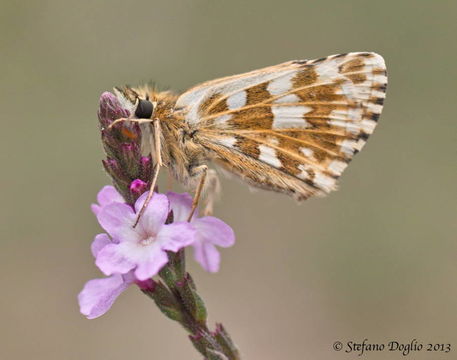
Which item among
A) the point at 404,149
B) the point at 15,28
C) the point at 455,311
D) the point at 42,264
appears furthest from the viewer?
the point at 15,28

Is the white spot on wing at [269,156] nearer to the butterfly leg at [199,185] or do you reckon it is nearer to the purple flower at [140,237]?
the butterfly leg at [199,185]

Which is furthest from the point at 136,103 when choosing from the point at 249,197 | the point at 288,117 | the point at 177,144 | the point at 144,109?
the point at 249,197

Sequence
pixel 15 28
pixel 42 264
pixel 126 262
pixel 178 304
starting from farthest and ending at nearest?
pixel 15 28 < pixel 42 264 < pixel 178 304 < pixel 126 262

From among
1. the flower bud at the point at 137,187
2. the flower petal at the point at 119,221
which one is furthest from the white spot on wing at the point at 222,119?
the flower petal at the point at 119,221

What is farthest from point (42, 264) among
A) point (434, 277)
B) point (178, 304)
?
point (178, 304)

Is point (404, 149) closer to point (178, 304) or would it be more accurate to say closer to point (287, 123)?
point (287, 123)

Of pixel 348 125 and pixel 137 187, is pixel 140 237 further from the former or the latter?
pixel 348 125
